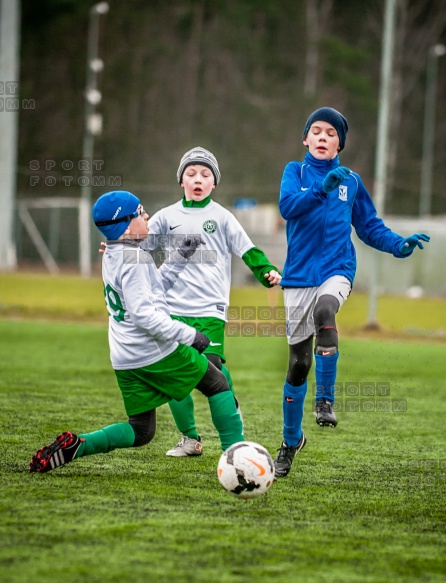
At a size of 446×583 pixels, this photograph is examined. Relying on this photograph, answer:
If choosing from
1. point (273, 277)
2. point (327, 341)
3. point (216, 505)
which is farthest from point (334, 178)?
point (216, 505)

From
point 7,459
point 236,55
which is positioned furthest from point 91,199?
point 7,459

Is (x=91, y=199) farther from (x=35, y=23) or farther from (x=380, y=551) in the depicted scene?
(x=380, y=551)

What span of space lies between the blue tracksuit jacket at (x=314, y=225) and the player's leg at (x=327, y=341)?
9cm

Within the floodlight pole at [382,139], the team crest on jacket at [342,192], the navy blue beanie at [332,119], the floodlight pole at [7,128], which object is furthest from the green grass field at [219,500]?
the floodlight pole at [7,128]

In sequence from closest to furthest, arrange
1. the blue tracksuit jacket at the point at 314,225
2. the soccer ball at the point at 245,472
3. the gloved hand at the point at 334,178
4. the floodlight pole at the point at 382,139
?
the soccer ball at the point at 245,472
the gloved hand at the point at 334,178
the blue tracksuit jacket at the point at 314,225
the floodlight pole at the point at 382,139

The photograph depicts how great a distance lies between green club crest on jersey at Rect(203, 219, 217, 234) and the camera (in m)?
6.69

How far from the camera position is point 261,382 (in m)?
11.1

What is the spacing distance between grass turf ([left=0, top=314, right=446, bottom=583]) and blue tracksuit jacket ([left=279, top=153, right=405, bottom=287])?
1.22 m

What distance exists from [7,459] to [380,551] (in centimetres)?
258

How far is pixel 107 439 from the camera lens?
5672 mm

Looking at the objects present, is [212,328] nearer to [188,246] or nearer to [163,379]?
[188,246]

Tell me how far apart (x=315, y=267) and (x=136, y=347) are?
4.33 feet

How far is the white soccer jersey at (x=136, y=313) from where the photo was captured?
5.39m

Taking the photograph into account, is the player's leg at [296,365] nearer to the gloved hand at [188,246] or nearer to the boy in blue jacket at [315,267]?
the boy in blue jacket at [315,267]
